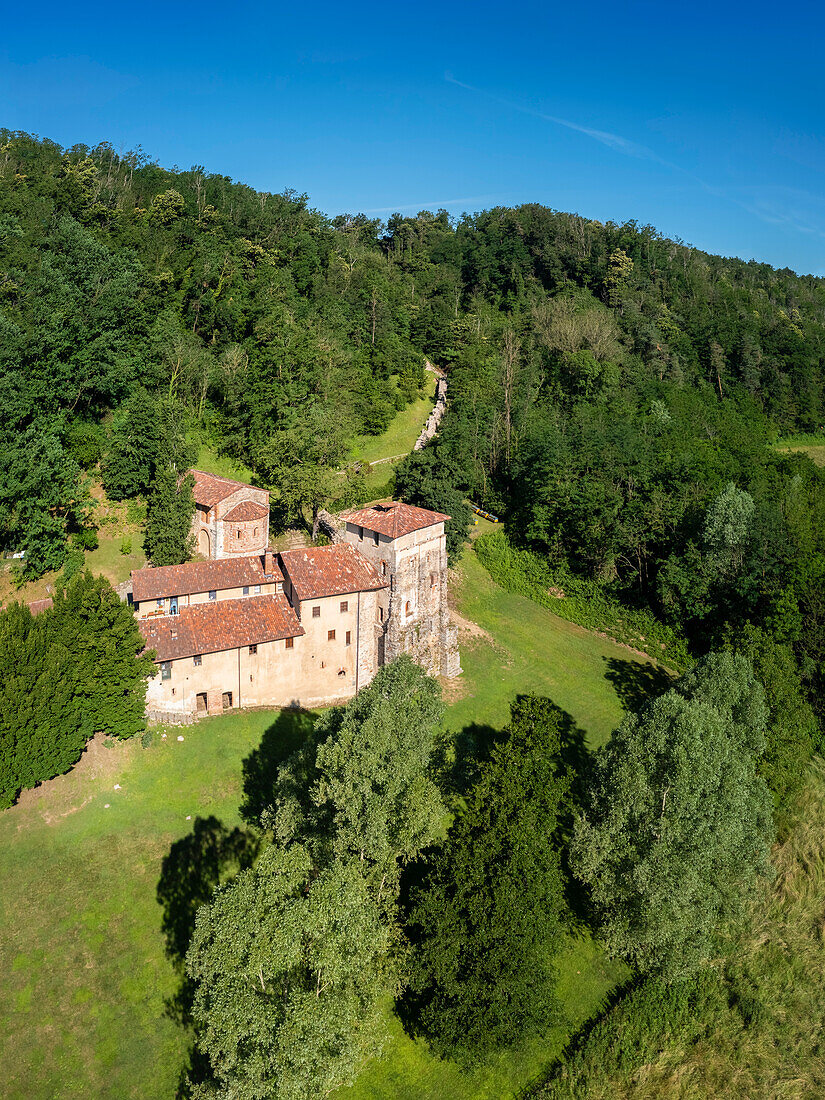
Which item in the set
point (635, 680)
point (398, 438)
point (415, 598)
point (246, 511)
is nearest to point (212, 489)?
point (246, 511)

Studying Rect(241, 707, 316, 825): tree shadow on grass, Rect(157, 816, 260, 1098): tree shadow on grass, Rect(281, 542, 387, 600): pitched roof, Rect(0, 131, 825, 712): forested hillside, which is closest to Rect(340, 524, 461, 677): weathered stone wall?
Rect(281, 542, 387, 600): pitched roof

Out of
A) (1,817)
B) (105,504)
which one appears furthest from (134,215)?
(1,817)

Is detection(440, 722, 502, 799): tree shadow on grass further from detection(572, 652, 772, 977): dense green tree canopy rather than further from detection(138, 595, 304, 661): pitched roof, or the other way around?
detection(138, 595, 304, 661): pitched roof

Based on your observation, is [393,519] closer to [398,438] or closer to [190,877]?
[190,877]

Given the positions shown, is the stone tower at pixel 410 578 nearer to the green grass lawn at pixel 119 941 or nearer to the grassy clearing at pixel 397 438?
the green grass lawn at pixel 119 941

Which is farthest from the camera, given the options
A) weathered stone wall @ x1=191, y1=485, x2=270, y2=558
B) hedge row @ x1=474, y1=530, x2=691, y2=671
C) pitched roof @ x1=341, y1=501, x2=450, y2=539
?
hedge row @ x1=474, y1=530, x2=691, y2=671

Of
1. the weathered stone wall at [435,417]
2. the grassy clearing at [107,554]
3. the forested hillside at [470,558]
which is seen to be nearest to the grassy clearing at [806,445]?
the forested hillside at [470,558]
